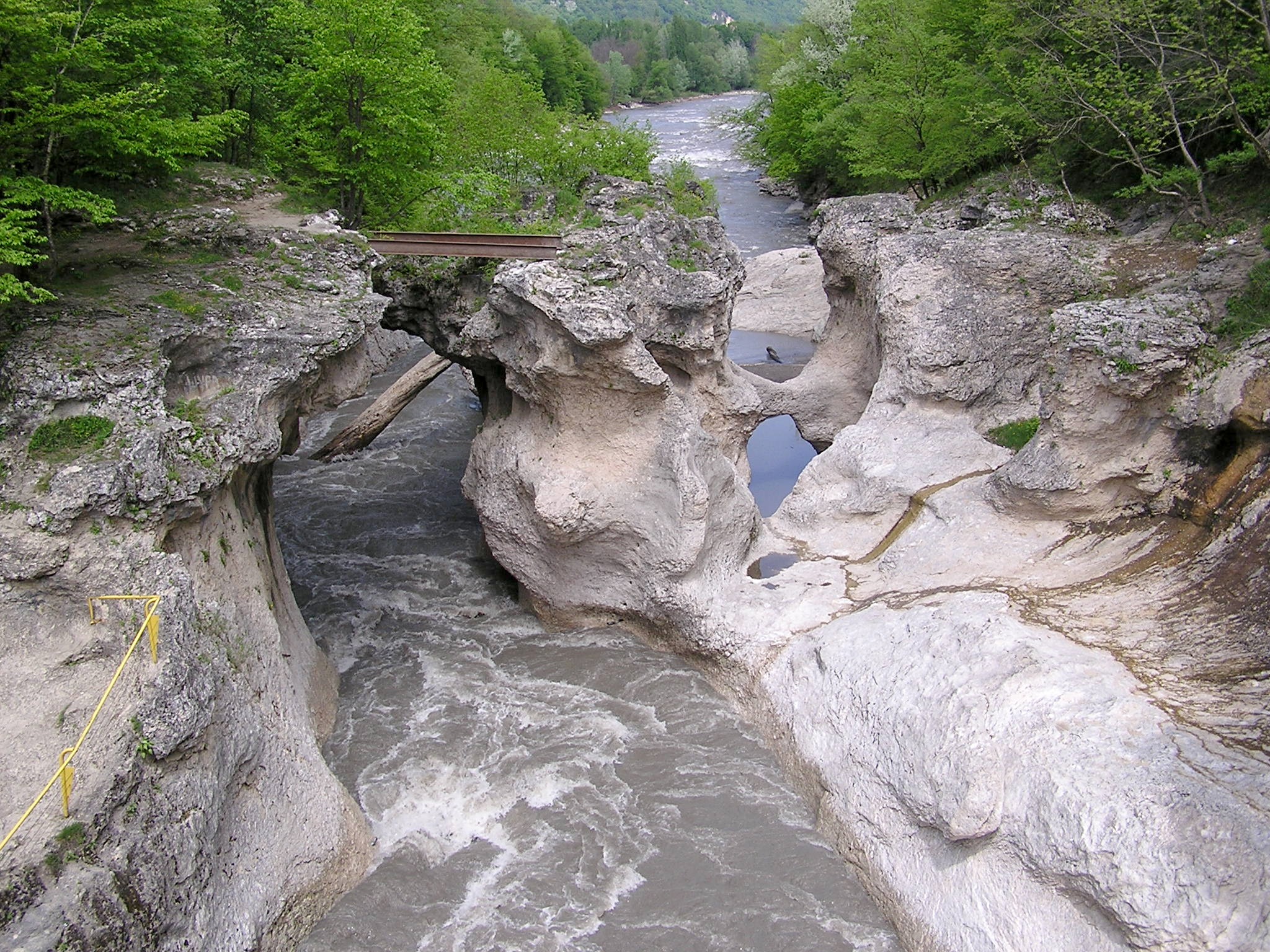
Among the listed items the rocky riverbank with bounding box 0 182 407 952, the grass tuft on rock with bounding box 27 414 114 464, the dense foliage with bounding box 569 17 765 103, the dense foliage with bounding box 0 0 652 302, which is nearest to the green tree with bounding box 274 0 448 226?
the dense foliage with bounding box 0 0 652 302

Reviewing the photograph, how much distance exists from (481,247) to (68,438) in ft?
25.1

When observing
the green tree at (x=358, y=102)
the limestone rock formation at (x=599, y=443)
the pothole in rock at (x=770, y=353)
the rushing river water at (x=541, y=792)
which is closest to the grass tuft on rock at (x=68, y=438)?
the rushing river water at (x=541, y=792)

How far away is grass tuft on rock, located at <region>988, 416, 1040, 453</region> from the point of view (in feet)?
50.9

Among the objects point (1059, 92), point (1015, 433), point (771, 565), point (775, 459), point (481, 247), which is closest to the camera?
point (481, 247)

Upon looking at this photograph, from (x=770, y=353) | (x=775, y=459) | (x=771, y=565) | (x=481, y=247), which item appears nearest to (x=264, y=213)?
(x=481, y=247)

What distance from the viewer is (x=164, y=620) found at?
326 inches

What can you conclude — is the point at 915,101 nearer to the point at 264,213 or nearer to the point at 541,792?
the point at 264,213

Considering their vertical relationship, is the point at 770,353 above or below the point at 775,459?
above

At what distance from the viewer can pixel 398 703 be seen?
41.0 ft

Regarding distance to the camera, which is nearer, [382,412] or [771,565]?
[771,565]

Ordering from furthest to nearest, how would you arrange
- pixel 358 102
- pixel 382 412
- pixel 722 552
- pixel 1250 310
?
pixel 382 412 → pixel 358 102 → pixel 722 552 → pixel 1250 310

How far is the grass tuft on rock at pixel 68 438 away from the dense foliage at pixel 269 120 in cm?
123

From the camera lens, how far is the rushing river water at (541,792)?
923cm

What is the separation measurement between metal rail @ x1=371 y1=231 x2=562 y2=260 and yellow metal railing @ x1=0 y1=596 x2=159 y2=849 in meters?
8.32
